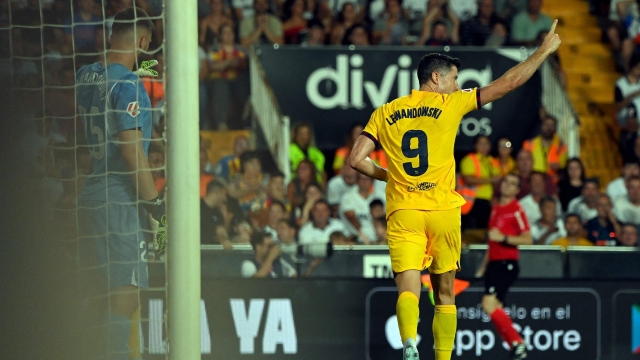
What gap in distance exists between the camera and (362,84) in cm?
1304

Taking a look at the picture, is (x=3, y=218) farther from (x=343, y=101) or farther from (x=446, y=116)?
(x=343, y=101)

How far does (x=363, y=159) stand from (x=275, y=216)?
187 inches

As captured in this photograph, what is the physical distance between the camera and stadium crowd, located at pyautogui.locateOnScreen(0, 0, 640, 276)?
450 inches

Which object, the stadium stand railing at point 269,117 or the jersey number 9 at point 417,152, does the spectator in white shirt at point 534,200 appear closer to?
the stadium stand railing at point 269,117

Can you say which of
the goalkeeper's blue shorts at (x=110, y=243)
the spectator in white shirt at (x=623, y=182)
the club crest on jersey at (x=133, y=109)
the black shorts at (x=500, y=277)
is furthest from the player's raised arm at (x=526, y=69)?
the spectator in white shirt at (x=623, y=182)

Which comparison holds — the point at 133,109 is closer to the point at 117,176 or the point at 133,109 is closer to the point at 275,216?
the point at 117,176

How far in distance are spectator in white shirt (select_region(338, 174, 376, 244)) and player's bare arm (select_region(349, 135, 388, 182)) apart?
16.0 feet

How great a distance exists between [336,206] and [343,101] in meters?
1.58

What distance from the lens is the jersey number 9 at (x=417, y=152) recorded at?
21.7ft

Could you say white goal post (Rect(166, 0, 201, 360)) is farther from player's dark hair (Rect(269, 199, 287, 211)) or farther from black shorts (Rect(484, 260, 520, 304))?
player's dark hair (Rect(269, 199, 287, 211))

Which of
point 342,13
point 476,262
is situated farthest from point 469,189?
point 342,13

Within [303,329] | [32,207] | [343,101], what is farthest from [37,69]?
[343,101]

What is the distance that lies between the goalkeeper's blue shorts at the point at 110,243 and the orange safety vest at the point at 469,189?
236 inches

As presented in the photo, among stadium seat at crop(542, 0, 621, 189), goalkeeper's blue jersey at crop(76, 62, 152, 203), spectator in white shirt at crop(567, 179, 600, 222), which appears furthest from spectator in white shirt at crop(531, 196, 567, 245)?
goalkeeper's blue jersey at crop(76, 62, 152, 203)
